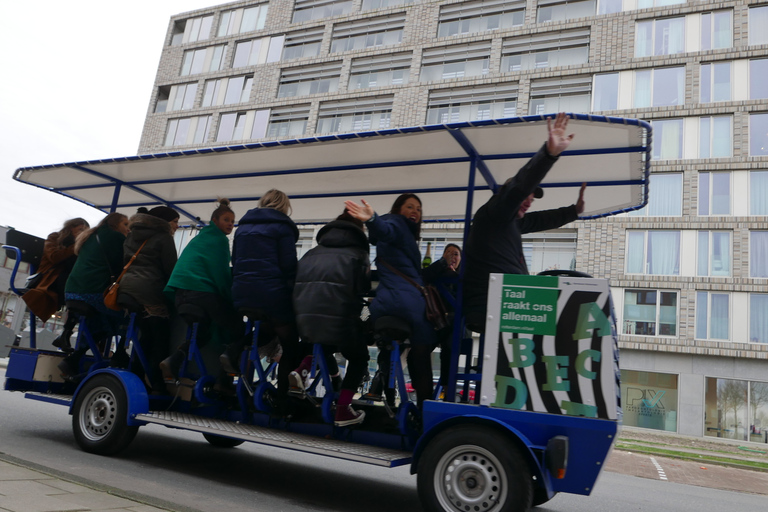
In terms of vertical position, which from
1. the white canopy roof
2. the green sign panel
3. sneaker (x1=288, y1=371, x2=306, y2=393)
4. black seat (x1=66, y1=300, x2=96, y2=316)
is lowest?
sneaker (x1=288, y1=371, x2=306, y2=393)

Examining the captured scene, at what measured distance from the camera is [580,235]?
27656 mm

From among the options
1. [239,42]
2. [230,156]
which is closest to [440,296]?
[230,156]

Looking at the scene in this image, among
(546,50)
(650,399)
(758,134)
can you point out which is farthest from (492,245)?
(546,50)

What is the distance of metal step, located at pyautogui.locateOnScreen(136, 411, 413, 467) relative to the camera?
14.3 ft

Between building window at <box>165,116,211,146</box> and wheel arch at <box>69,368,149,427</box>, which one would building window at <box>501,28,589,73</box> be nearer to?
building window at <box>165,116,211,146</box>

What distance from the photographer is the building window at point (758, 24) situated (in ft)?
88.2

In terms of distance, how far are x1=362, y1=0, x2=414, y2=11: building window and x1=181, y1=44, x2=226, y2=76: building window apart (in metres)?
10.5

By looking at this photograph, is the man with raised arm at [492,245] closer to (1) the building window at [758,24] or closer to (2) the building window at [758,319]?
(2) the building window at [758,319]

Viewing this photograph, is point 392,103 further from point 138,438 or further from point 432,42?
point 138,438

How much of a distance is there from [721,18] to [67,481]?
105 feet

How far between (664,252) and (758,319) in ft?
14.5

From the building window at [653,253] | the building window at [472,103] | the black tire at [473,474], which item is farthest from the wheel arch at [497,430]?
the building window at [472,103]

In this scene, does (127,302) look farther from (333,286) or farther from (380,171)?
(380,171)

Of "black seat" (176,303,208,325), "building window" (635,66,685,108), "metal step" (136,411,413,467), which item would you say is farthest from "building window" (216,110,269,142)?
"metal step" (136,411,413,467)
